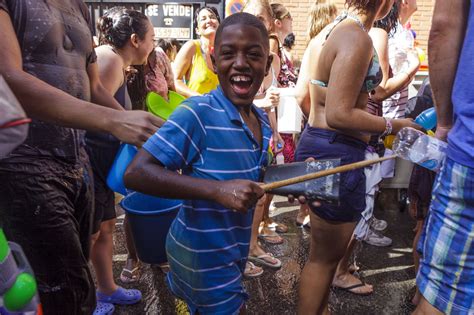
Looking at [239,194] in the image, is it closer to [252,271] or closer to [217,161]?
[217,161]

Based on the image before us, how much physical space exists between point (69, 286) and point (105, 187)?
1.12 meters

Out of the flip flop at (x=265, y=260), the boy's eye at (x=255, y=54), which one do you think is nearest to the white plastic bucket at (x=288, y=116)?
the flip flop at (x=265, y=260)

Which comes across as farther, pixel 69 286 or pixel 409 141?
pixel 409 141

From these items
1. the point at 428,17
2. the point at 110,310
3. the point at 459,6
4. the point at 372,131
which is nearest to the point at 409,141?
the point at 372,131

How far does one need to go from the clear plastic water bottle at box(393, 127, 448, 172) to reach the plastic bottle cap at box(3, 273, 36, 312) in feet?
4.85

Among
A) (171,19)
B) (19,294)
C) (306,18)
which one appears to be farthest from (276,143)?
(171,19)

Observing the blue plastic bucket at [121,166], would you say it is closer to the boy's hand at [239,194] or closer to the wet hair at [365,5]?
the boy's hand at [239,194]

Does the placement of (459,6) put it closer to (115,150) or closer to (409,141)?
(409,141)

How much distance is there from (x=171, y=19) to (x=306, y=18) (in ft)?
11.7

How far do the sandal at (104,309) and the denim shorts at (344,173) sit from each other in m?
1.58

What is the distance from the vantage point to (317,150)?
215 cm

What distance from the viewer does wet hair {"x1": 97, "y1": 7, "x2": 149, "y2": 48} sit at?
288 centimetres

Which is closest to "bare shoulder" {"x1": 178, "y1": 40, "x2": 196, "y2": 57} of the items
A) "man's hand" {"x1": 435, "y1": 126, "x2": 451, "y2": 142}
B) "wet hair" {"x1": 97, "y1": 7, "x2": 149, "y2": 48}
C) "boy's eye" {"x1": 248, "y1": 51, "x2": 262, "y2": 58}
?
"wet hair" {"x1": 97, "y1": 7, "x2": 149, "y2": 48}

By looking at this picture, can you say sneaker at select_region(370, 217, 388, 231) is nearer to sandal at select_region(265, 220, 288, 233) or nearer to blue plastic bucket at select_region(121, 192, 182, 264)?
sandal at select_region(265, 220, 288, 233)
